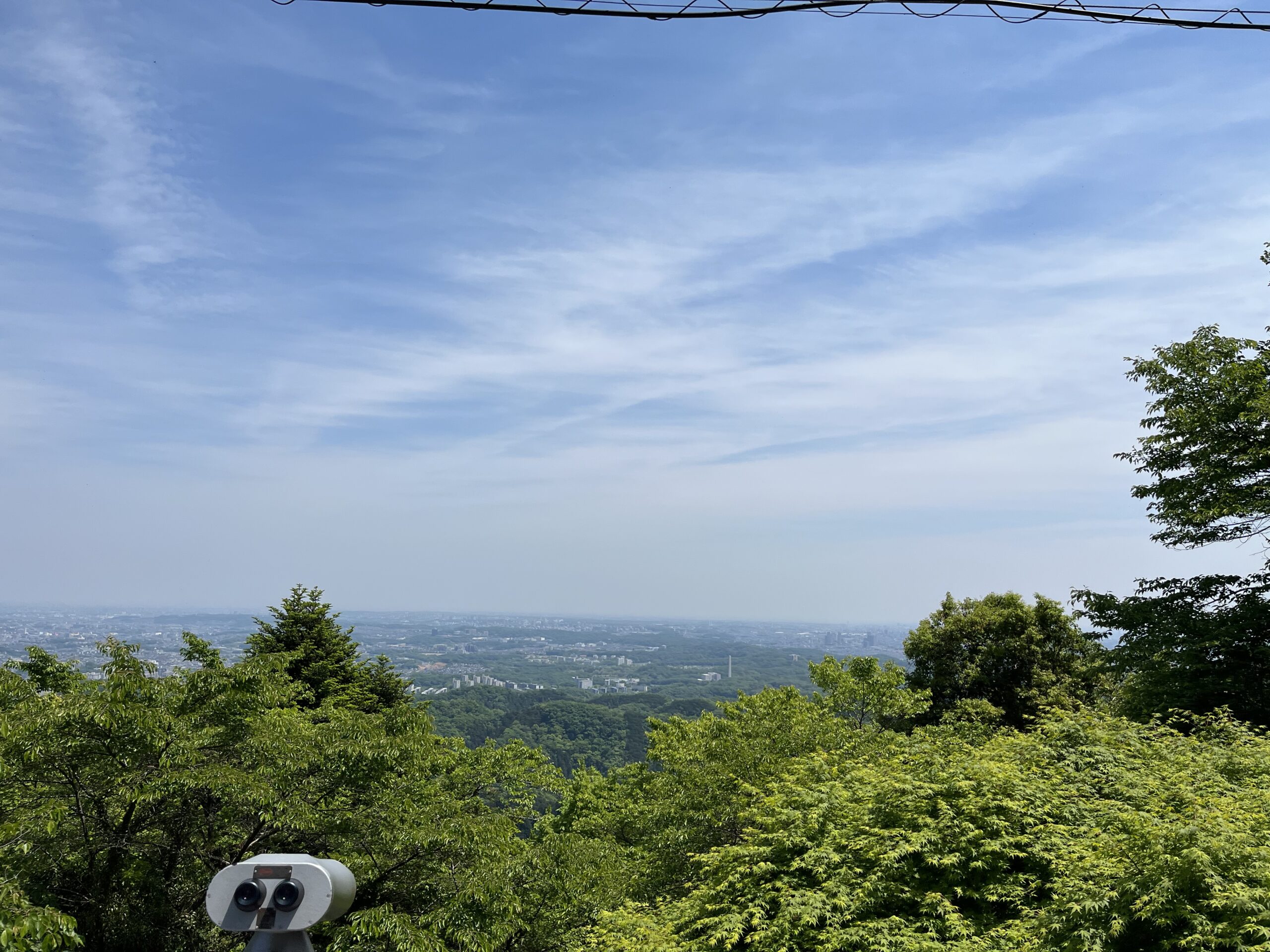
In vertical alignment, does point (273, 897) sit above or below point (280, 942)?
above

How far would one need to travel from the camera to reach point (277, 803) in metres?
10.1

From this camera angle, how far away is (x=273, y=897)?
294cm

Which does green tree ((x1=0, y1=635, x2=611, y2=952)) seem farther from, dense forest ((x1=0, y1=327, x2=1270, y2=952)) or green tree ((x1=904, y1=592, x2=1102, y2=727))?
green tree ((x1=904, y1=592, x2=1102, y2=727))

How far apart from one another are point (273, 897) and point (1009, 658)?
29369mm

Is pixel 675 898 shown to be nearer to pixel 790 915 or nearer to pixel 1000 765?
pixel 790 915

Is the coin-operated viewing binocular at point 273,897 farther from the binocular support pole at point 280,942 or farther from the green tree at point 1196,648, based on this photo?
the green tree at point 1196,648

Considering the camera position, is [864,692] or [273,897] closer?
[273,897]

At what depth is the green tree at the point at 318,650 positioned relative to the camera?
1043 inches

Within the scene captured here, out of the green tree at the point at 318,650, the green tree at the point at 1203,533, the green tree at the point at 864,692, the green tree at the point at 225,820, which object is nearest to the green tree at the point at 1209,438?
the green tree at the point at 1203,533

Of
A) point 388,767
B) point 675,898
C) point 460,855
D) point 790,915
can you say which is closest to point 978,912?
point 790,915

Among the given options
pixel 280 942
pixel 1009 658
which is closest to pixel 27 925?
pixel 280 942

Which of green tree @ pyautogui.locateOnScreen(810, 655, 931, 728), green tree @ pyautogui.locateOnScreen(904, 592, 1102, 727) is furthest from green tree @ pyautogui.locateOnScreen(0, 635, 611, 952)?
green tree @ pyautogui.locateOnScreen(904, 592, 1102, 727)

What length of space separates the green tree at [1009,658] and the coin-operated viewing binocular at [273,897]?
26.0 m

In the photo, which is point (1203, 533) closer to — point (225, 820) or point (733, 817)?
point (733, 817)
